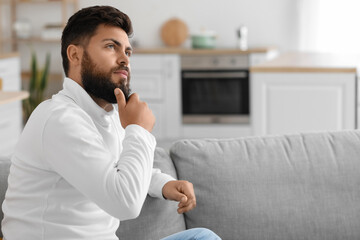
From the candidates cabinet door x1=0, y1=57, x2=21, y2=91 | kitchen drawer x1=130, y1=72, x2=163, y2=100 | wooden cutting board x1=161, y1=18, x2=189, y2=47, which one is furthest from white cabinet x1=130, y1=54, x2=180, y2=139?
cabinet door x1=0, y1=57, x2=21, y2=91

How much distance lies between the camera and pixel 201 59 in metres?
6.49

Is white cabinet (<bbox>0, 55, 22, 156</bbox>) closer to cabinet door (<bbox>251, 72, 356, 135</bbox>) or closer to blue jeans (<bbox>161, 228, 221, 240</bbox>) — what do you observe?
cabinet door (<bbox>251, 72, 356, 135</bbox>)

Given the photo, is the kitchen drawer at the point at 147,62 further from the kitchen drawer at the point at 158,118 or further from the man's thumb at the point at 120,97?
the man's thumb at the point at 120,97

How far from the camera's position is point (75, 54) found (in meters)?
1.63

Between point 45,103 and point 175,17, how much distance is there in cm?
563

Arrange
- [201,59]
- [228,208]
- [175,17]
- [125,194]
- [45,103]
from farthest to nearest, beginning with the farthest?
[175,17], [201,59], [228,208], [45,103], [125,194]

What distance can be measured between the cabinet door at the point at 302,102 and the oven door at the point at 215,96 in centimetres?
246

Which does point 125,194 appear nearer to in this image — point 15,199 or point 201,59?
point 15,199

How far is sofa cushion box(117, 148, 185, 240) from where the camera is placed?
200cm

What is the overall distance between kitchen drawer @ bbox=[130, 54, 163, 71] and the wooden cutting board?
532 mm

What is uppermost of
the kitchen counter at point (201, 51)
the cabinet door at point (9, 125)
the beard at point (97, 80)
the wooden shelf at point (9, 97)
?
the beard at point (97, 80)

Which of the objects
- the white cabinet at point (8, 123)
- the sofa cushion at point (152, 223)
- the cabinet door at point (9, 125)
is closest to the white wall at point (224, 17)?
the white cabinet at point (8, 123)

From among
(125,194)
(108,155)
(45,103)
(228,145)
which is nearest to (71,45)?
(45,103)

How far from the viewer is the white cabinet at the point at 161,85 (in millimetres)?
6570
